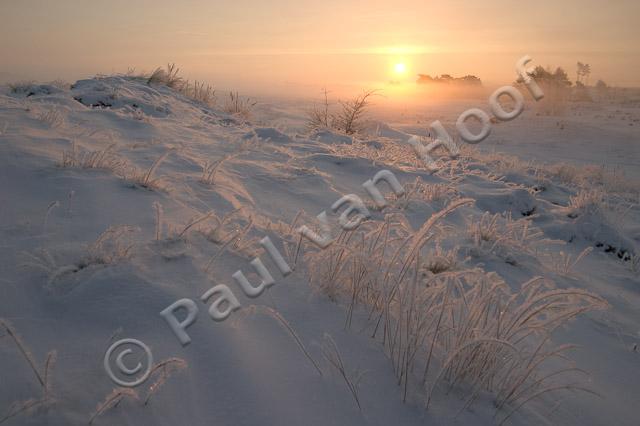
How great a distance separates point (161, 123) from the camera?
489 cm

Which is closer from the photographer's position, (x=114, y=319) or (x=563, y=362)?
(x=114, y=319)

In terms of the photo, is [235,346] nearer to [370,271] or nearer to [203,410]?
[203,410]

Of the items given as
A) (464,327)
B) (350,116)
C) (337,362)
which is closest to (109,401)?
(337,362)

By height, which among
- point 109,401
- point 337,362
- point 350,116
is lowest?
point 337,362

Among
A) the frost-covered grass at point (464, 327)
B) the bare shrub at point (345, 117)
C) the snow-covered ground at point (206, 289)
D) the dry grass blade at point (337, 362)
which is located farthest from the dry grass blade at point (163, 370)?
the bare shrub at point (345, 117)

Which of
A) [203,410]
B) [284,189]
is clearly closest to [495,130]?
[284,189]

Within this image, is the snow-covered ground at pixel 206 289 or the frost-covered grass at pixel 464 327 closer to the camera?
the snow-covered ground at pixel 206 289

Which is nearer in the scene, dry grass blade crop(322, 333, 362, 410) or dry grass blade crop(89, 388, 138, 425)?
dry grass blade crop(89, 388, 138, 425)

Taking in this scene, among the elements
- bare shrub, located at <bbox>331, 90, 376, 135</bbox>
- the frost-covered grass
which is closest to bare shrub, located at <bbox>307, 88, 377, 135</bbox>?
bare shrub, located at <bbox>331, 90, 376, 135</bbox>

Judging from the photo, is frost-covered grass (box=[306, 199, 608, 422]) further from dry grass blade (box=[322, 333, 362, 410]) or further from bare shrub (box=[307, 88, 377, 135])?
bare shrub (box=[307, 88, 377, 135])

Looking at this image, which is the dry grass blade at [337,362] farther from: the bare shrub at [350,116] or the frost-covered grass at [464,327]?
the bare shrub at [350,116]

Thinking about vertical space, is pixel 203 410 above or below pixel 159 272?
below

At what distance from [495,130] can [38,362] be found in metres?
17.8

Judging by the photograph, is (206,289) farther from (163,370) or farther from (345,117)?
(345,117)
